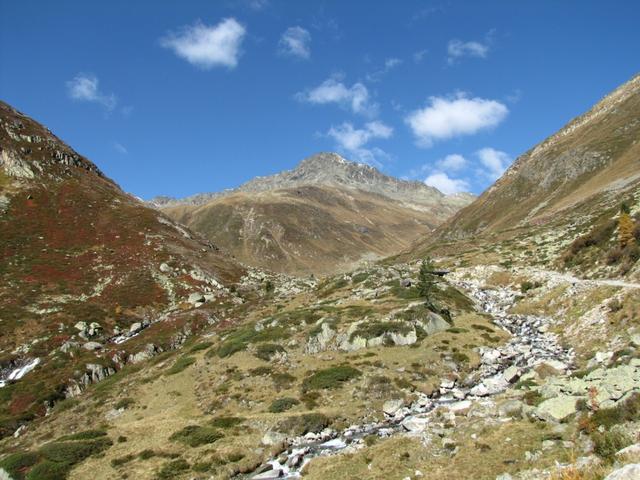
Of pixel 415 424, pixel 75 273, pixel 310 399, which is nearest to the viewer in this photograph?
pixel 415 424

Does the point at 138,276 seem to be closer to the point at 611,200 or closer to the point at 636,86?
the point at 611,200

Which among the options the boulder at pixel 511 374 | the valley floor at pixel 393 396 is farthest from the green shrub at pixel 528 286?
the boulder at pixel 511 374

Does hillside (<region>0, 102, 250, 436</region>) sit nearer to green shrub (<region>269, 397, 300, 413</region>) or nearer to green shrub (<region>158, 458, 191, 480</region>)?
green shrub (<region>158, 458, 191, 480</region>)

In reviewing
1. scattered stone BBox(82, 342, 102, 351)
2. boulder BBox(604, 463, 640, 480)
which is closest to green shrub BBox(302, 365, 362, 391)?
boulder BBox(604, 463, 640, 480)

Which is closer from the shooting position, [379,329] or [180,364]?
[379,329]

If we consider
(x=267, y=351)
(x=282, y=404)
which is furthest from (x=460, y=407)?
(x=267, y=351)

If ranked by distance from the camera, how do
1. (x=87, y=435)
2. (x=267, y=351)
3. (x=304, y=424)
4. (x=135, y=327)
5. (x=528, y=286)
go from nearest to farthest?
1. (x=304, y=424)
2. (x=87, y=435)
3. (x=267, y=351)
4. (x=528, y=286)
5. (x=135, y=327)

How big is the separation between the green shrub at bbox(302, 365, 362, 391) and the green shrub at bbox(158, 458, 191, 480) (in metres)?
13.2

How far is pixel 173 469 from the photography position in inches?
1140

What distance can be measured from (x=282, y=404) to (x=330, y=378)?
551cm

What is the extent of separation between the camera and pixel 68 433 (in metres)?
40.8

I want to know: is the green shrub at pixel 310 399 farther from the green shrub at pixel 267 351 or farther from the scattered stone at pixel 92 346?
the scattered stone at pixel 92 346

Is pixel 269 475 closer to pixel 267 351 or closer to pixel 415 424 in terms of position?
pixel 415 424

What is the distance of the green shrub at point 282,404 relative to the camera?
3712 cm
